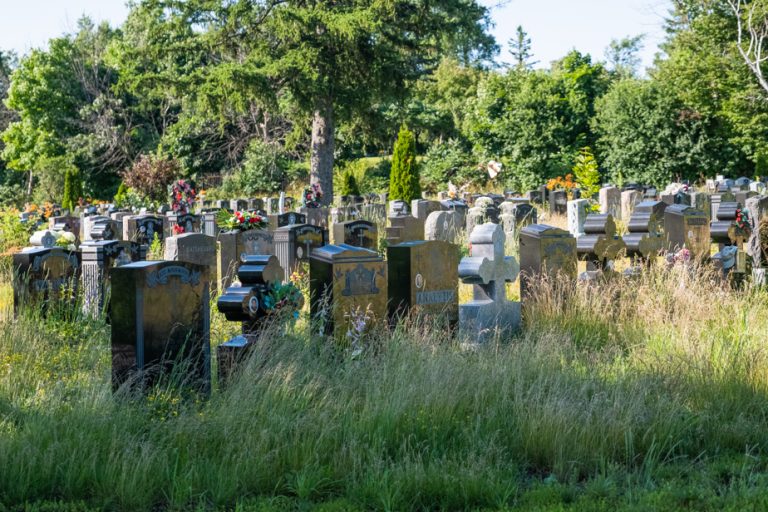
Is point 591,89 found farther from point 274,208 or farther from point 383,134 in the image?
point 274,208

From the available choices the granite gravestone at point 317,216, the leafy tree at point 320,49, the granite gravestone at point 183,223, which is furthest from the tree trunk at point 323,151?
the granite gravestone at point 183,223

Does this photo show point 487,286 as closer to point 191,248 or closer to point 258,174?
point 191,248

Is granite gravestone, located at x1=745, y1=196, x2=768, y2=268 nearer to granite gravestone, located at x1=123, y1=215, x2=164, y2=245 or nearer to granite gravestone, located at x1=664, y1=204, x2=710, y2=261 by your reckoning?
granite gravestone, located at x1=664, y1=204, x2=710, y2=261

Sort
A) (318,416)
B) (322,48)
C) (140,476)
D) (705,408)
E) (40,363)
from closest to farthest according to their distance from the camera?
(140,476) → (318,416) → (705,408) → (40,363) → (322,48)

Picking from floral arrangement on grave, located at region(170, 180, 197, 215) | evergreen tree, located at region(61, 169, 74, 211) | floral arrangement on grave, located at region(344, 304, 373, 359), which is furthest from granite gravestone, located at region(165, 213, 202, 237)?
evergreen tree, located at region(61, 169, 74, 211)

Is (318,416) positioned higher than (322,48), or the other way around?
(322,48)

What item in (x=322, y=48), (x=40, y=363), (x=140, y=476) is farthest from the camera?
(x=322, y=48)

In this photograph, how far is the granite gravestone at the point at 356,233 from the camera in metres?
14.7

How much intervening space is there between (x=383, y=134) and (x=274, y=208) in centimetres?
481

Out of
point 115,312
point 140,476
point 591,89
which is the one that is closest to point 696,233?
point 115,312

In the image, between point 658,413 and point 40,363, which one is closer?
point 658,413

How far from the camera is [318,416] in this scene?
6168mm

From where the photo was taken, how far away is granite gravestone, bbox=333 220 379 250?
577 inches

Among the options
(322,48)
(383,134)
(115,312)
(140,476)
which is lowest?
(140,476)
